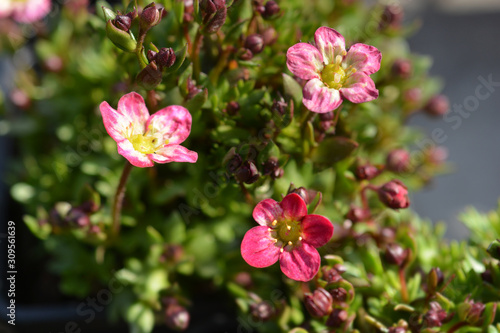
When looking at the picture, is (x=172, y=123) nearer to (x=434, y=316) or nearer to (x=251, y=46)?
(x=251, y=46)

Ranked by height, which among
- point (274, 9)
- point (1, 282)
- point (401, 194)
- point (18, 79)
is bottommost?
point (1, 282)

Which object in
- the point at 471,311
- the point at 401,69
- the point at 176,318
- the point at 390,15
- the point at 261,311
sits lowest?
the point at 176,318

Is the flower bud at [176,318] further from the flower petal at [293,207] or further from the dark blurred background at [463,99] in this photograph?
the dark blurred background at [463,99]

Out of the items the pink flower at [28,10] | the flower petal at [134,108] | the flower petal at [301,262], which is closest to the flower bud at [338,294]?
the flower petal at [301,262]

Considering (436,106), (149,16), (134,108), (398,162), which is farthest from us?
(436,106)

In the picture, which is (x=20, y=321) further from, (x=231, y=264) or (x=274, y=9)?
(x=274, y=9)

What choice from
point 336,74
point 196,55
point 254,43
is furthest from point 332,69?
point 196,55

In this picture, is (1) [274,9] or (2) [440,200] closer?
(1) [274,9]

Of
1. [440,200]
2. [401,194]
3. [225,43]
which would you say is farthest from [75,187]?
[440,200]
